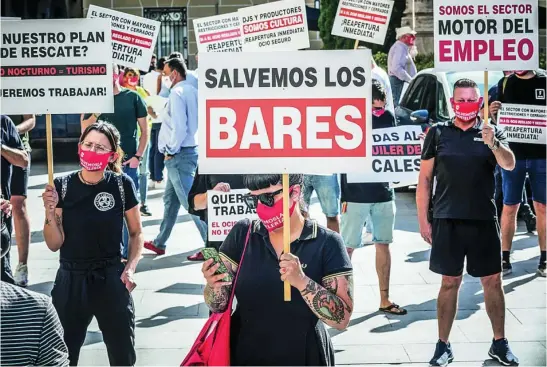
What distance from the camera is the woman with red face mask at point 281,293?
13.5 feet

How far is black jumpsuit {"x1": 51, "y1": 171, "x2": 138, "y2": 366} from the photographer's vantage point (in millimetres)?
5449

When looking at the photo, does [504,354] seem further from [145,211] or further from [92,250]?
[145,211]

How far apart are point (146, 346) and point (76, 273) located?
5.99 feet

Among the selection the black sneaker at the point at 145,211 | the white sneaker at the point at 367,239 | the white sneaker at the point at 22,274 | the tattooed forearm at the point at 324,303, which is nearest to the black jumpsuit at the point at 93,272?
the tattooed forearm at the point at 324,303

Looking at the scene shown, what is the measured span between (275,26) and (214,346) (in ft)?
23.1

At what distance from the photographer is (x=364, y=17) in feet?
38.2

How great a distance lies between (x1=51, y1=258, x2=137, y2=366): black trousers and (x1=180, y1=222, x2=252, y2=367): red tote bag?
4.71 ft

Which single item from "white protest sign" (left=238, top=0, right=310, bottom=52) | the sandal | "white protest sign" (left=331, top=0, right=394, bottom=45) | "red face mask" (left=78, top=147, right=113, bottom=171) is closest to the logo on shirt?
"red face mask" (left=78, top=147, right=113, bottom=171)

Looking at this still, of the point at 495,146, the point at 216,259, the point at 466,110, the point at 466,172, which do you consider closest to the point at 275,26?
the point at 466,110

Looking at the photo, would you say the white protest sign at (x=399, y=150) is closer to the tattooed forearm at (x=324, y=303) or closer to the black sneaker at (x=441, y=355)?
the black sneaker at (x=441, y=355)

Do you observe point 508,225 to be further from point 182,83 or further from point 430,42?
point 430,42

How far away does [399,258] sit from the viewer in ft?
33.4

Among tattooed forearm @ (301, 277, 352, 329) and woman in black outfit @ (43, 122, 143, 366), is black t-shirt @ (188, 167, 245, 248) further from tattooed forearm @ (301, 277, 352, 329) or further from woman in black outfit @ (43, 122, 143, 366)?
tattooed forearm @ (301, 277, 352, 329)

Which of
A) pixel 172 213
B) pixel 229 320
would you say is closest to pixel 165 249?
pixel 172 213
